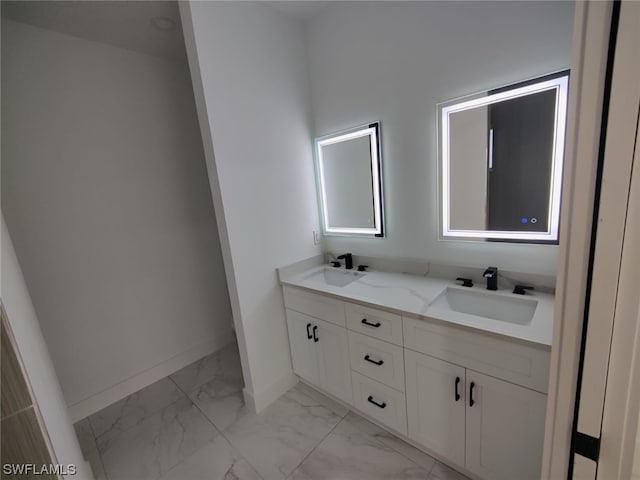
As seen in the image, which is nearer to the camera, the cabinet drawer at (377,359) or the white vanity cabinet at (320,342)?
the cabinet drawer at (377,359)

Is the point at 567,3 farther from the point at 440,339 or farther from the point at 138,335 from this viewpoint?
the point at 138,335

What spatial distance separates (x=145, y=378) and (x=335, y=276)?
1827 millimetres

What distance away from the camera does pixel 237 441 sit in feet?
5.48

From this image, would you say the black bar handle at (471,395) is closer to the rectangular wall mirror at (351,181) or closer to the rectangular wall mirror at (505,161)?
the rectangular wall mirror at (505,161)

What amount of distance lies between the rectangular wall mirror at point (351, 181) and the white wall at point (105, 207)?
118cm

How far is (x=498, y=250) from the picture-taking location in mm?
1521

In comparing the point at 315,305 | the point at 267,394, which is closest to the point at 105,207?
the point at 315,305

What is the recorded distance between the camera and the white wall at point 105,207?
173 cm

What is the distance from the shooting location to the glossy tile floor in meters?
1.46

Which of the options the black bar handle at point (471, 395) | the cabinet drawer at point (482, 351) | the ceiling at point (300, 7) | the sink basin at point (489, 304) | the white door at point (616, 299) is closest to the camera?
the white door at point (616, 299)

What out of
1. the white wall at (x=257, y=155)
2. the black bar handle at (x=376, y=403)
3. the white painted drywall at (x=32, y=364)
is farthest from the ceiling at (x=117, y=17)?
the black bar handle at (x=376, y=403)

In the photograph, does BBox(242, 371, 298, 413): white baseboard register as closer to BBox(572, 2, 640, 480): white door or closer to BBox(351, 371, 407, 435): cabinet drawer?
BBox(351, 371, 407, 435): cabinet drawer

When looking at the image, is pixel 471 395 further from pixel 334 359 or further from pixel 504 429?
pixel 334 359

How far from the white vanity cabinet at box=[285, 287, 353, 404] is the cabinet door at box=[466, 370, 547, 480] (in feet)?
2.33
